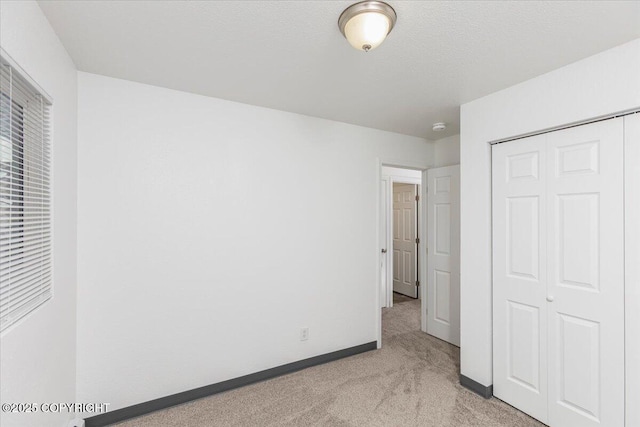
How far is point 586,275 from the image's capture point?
6.36 ft

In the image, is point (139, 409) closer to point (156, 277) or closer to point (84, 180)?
point (156, 277)

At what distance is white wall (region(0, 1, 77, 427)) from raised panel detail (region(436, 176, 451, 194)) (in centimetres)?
355

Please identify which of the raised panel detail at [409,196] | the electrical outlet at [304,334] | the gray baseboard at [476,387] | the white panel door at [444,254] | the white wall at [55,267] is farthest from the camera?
the raised panel detail at [409,196]

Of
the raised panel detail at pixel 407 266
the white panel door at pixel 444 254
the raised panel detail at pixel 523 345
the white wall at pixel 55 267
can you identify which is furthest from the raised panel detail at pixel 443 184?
the white wall at pixel 55 267

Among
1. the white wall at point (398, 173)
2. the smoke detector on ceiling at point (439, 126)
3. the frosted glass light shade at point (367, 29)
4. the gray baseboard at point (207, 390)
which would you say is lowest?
the gray baseboard at point (207, 390)

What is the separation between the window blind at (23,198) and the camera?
123cm

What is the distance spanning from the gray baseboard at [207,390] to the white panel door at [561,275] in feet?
4.84

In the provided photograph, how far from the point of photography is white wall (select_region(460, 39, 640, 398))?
5.81ft

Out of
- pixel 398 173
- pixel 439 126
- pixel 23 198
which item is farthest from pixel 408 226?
pixel 23 198

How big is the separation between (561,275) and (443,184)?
1793 mm

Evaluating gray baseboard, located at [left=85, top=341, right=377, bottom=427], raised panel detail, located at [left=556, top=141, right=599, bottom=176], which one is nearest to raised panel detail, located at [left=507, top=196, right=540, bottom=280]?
raised panel detail, located at [left=556, top=141, right=599, bottom=176]

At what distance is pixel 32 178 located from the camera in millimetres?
1467

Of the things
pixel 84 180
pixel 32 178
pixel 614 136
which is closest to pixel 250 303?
pixel 84 180

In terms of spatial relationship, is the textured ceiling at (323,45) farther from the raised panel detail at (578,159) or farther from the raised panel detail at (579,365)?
the raised panel detail at (579,365)
